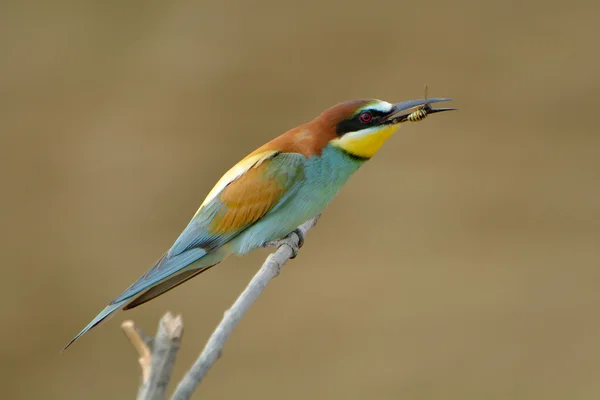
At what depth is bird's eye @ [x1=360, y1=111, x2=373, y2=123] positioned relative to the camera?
4.36 ft

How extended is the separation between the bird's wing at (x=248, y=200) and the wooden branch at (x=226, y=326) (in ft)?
0.30

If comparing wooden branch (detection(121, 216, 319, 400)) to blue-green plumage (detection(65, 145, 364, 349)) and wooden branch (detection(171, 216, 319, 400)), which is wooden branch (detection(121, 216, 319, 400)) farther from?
blue-green plumage (detection(65, 145, 364, 349))

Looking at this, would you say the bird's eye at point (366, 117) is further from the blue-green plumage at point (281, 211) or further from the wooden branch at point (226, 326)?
the wooden branch at point (226, 326)

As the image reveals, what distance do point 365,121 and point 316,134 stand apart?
0.35 ft

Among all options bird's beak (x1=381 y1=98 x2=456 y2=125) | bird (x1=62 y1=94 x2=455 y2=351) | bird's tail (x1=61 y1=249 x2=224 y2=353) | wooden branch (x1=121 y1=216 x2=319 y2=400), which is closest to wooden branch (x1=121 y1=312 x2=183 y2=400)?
wooden branch (x1=121 y1=216 x2=319 y2=400)

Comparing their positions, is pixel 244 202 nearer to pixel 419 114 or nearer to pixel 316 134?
pixel 316 134

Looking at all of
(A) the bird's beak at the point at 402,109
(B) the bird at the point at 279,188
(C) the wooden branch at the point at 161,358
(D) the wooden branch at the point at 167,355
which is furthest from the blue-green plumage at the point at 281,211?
(C) the wooden branch at the point at 161,358

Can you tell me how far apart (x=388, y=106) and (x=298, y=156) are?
20cm

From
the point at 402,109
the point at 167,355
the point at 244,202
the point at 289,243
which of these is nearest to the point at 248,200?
the point at 244,202

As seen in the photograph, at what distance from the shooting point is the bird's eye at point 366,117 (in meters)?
1.33

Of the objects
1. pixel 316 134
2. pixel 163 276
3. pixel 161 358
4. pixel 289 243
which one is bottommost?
pixel 161 358

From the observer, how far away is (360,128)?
134cm

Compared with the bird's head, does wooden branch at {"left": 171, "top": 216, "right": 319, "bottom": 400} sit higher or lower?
lower

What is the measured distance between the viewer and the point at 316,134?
1.39 meters
